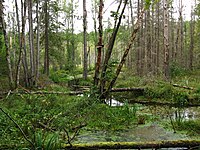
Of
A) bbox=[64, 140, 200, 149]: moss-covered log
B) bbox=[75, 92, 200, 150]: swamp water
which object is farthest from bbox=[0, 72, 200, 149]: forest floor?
bbox=[64, 140, 200, 149]: moss-covered log

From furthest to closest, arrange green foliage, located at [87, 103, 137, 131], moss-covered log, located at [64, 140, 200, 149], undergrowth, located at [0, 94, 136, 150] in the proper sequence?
green foliage, located at [87, 103, 137, 131], undergrowth, located at [0, 94, 136, 150], moss-covered log, located at [64, 140, 200, 149]

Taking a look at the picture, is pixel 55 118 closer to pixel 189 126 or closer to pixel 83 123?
pixel 83 123

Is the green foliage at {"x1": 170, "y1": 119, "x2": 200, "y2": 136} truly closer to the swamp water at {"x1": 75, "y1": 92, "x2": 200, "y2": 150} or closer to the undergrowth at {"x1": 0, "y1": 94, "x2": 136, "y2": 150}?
the swamp water at {"x1": 75, "y1": 92, "x2": 200, "y2": 150}

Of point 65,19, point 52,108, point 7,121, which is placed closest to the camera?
point 7,121

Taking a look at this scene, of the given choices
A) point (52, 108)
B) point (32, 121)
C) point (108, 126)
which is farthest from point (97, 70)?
point (32, 121)

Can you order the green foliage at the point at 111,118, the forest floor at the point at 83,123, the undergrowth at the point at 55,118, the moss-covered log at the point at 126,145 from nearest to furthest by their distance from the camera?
the moss-covered log at the point at 126,145, the forest floor at the point at 83,123, the undergrowth at the point at 55,118, the green foliage at the point at 111,118

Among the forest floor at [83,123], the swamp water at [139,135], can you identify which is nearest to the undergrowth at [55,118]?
the forest floor at [83,123]

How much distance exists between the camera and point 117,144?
4863 millimetres

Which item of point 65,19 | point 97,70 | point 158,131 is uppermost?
point 65,19

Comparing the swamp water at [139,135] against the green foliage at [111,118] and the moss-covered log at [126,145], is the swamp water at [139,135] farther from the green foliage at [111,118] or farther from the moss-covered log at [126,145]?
the moss-covered log at [126,145]

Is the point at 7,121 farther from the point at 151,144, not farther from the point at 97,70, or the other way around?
the point at 97,70

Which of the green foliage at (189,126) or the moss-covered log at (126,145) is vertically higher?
the moss-covered log at (126,145)

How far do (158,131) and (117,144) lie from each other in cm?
249

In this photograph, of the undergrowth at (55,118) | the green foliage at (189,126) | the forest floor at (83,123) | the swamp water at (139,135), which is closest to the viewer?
the forest floor at (83,123)
